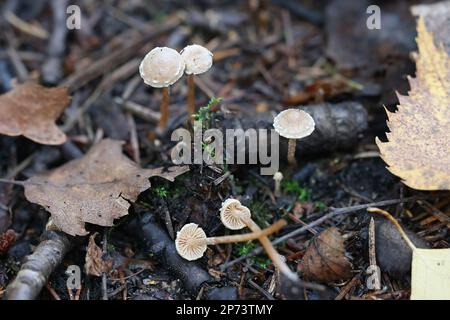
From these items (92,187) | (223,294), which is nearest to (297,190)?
(223,294)

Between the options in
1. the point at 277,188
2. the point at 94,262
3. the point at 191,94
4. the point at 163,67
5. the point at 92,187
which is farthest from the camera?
the point at 191,94

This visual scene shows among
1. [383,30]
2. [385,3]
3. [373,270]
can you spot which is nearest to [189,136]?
[373,270]

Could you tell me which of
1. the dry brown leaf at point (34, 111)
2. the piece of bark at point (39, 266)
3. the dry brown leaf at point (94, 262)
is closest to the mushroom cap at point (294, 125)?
the dry brown leaf at point (94, 262)

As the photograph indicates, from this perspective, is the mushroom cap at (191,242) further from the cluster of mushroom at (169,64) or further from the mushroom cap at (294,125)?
the cluster of mushroom at (169,64)

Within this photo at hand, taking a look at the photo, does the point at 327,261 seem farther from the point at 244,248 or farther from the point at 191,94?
the point at 191,94

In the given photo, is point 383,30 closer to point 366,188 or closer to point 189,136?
point 366,188

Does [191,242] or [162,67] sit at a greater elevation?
[162,67]

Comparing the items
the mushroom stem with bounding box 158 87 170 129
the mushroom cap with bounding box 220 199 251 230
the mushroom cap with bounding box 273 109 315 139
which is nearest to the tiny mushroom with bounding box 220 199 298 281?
the mushroom cap with bounding box 220 199 251 230
